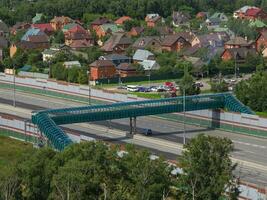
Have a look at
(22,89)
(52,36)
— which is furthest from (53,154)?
(52,36)

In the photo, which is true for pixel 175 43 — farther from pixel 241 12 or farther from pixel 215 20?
pixel 241 12

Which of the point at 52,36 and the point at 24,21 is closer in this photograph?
the point at 52,36

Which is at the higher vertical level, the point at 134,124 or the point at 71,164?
the point at 71,164

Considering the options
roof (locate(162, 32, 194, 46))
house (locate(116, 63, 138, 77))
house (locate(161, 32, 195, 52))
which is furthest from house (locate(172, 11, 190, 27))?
house (locate(116, 63, 138, 77))

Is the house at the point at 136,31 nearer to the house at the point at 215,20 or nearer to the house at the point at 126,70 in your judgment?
the house at the point at 215,20

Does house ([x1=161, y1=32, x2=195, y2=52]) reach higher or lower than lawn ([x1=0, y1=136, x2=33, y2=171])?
higher

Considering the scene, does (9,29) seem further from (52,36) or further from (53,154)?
(53,154)

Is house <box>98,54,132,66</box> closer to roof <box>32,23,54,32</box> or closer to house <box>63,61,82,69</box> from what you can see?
house <box>63,61,82,69</box>
